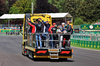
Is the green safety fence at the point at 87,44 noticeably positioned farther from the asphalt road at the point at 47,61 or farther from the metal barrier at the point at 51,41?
the metal barrier at the point at 51,41

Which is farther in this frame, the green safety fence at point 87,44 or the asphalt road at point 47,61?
the green safety fence at point 87,44

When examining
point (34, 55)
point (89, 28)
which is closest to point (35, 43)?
point (34, 55)

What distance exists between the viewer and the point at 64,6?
458ft

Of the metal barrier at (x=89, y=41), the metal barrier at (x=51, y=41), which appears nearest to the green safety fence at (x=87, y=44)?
the metal barrier at (x=89, y=41)

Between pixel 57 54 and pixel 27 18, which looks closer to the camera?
pixel 57 54

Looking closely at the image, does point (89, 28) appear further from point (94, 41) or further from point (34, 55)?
point (34, 55)

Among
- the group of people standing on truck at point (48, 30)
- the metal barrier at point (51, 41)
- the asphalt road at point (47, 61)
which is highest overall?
the group of people standing on truck at point (48, 30)

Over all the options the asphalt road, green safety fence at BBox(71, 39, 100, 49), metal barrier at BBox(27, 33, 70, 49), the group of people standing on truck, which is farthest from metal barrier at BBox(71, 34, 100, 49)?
metal barrier at BBox(27, 33, 70, 49)

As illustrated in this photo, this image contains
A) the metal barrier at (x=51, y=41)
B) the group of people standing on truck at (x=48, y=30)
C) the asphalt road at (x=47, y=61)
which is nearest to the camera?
the asphalt road at (x=47, y=61)

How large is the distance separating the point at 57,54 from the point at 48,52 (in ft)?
1.63

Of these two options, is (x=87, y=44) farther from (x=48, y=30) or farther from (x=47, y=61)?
(x=47, y=61)

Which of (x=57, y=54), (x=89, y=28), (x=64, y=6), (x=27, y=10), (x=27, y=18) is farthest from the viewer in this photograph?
(x=64, y=6)

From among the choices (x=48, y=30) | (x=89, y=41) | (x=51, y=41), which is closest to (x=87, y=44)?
(x=89, y=41)

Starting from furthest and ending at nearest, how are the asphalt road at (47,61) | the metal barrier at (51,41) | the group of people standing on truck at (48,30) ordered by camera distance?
the group of people standing on truck at (48,30)
the metal barrier at (51,41)
the asphalt road at (47,61)
